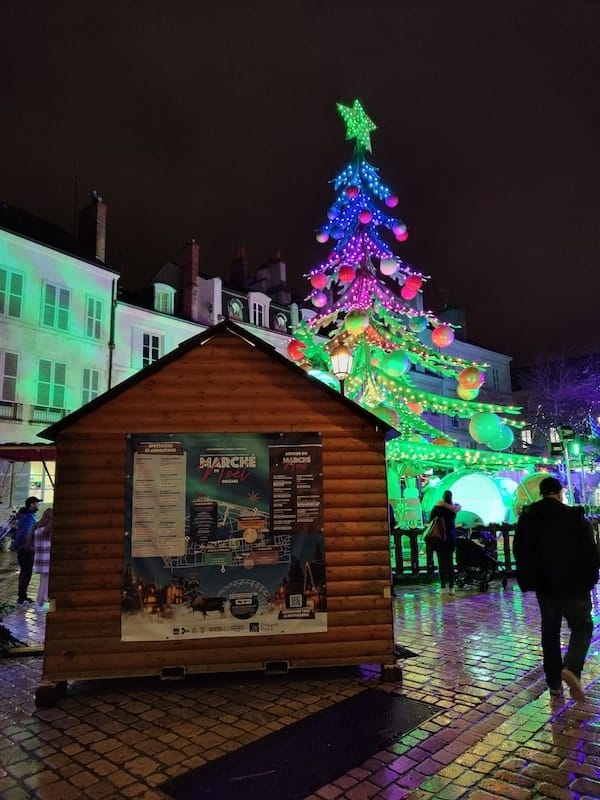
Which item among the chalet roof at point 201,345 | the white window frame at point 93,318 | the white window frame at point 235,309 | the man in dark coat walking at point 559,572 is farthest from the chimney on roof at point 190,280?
the man in dark coat walking at point 559,572

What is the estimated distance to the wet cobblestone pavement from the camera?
12.5 ft

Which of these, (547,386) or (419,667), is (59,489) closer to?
(419,667)

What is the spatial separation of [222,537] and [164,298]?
25.2 metres

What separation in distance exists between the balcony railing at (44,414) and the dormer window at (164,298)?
26.6 ft

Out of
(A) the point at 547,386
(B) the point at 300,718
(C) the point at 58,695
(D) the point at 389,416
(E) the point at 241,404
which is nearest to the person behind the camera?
(B) the point at 300,718

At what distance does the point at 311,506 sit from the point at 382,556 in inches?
39.4

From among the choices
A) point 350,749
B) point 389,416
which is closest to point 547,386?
point 389,416

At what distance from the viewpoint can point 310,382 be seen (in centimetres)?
651

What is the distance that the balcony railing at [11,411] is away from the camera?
21.9m

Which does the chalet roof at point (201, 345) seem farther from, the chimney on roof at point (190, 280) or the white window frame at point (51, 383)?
the chimney on roof at point (190, 280)

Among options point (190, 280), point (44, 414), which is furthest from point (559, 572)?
point (190, 280)

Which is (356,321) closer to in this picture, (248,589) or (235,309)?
(248,589)

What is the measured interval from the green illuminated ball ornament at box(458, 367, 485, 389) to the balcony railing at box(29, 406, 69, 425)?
16519mm

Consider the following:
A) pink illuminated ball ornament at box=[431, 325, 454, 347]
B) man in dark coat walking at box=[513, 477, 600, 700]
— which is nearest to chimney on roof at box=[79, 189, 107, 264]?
pink illuminated ball ornament at box=[431, 325, 454, 347]
